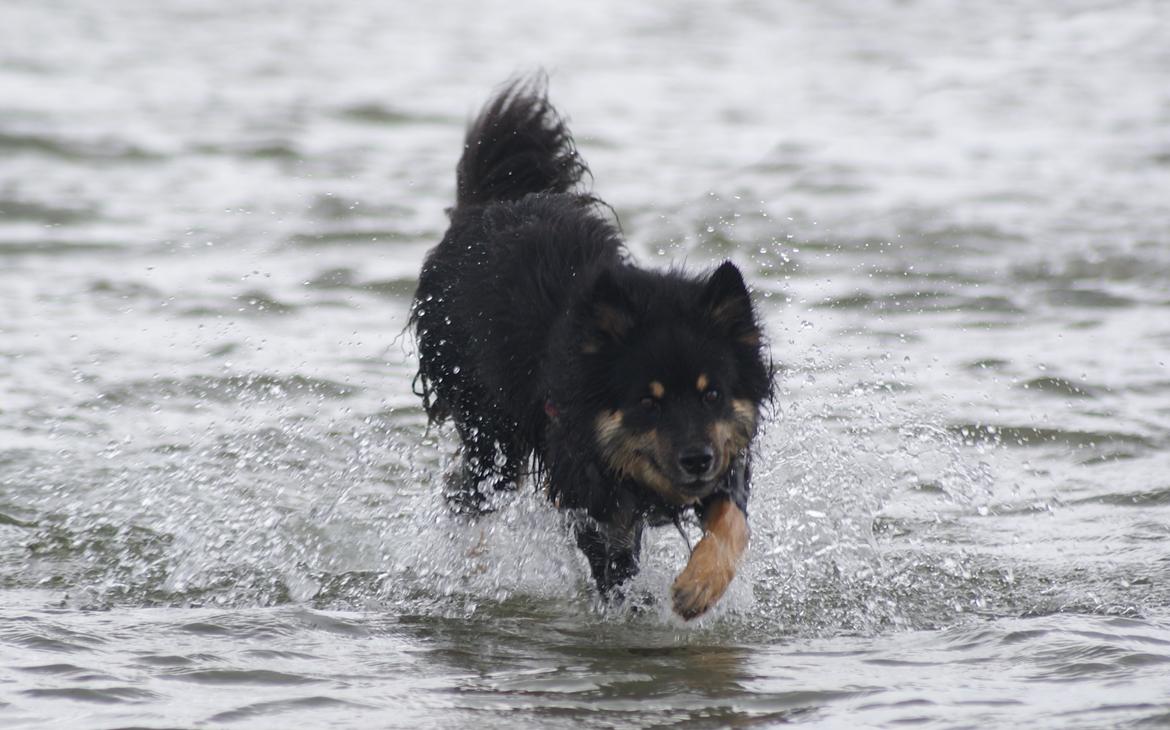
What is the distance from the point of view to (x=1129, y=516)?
6.84 meters

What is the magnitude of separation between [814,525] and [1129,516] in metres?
1.44

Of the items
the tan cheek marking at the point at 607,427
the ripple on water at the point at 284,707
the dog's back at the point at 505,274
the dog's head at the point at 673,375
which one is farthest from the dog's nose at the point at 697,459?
the ripple on water at the point at 284,707

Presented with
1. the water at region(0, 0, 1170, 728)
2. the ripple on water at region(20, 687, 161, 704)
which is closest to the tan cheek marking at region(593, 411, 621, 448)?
the water at region(0, 0, 1170, 728)

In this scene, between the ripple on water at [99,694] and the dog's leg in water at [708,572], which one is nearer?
the ripple on water at [99,694]

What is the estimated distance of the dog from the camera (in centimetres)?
532

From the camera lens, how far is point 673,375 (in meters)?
5.27

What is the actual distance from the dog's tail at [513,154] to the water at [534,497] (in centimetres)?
140

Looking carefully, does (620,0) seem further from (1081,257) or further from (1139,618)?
(1139,618)

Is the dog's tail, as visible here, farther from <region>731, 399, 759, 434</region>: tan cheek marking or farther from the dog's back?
<region>731, 399, 759, 434</region>: tan cheek marking

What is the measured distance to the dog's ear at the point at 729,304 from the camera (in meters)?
5.35

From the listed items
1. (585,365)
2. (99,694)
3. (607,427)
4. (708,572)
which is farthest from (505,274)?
(99,694)

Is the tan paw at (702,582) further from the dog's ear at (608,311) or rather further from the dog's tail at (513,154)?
the dog's tail at (513,154)

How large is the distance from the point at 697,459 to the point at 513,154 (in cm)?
222

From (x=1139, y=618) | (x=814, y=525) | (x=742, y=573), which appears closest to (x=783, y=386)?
(x=814, y=525)
